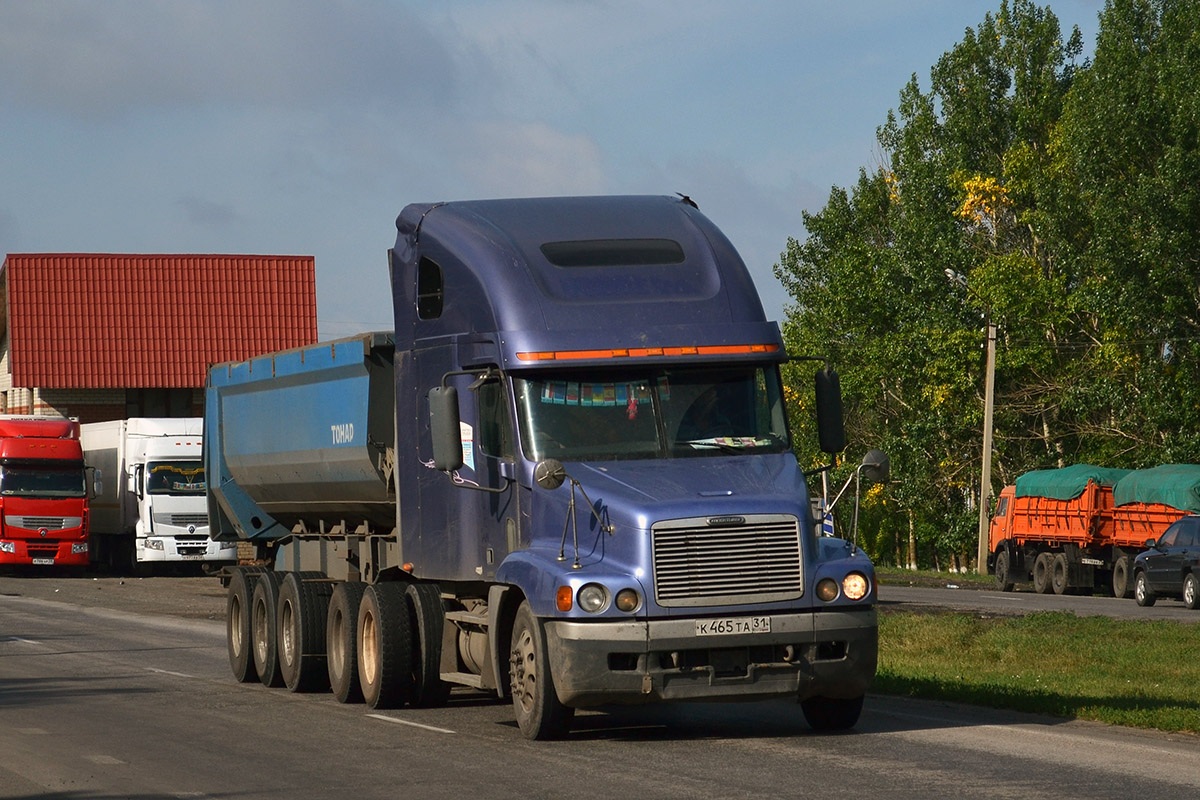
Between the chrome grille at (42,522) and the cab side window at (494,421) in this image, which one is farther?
the chrome grille at (42,522)

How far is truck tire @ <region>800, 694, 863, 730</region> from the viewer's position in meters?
13.4

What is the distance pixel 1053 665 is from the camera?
2008 centimetres

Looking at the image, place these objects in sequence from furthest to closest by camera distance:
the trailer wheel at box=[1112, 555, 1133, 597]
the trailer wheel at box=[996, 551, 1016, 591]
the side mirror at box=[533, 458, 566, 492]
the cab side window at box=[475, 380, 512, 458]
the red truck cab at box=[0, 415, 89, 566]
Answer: the red truck cab at box=[0, 415, 89, 566] < the trailer wheel at box=[996, 551, 1016, 591] < the trailer wheel at box=[1112, 555, 1133, 597] < the cab side window at box=[475, 380, 512, 458] < the side mirror at box=[533, 458, 566, 492]

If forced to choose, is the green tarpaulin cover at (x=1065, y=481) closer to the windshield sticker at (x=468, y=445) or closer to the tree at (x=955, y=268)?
the tree at (x=955, y=268)

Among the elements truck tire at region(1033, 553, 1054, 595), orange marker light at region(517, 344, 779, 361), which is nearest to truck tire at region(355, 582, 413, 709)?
orange marker light at region(517, 344, 779, 361)

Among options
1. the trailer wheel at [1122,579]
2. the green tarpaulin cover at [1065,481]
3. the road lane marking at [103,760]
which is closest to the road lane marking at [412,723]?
the road lane marking at [103,760]

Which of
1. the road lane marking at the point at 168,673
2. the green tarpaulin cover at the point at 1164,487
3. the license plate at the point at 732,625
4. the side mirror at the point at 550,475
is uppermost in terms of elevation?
the green tarpaulin cover at the point at 1164,487

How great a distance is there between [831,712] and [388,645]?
381cm

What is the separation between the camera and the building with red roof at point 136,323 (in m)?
62.6

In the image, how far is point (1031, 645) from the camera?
22469mm

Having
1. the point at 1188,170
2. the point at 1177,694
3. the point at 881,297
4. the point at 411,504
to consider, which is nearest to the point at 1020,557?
the point at 1188,170

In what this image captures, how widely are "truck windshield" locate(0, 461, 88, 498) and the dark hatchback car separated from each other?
26.8 m

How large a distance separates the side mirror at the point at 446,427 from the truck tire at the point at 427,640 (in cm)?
208

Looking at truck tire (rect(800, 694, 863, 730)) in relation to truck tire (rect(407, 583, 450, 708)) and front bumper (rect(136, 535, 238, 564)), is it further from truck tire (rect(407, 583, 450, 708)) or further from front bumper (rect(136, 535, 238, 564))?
front bumper (rect(136, 535, 238, 564))
